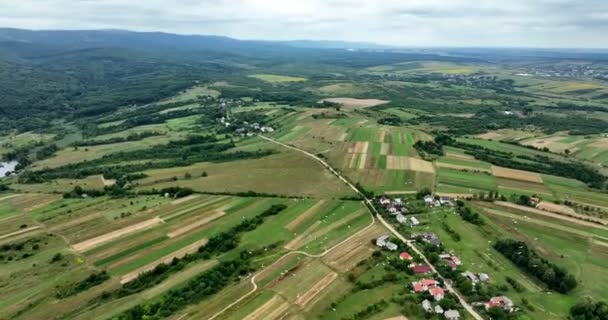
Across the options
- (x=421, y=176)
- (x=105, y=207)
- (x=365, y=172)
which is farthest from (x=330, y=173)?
(x=105, y=207)

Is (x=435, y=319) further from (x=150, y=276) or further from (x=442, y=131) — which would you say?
(x=442, y=131)

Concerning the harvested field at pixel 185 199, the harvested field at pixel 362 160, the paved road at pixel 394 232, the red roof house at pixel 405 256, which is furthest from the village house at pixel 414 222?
the harvested field at pixel 185 199

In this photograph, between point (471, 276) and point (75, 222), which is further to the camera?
point (75, 222)

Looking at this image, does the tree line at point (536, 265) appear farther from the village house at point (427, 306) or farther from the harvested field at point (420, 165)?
the harvested field at point (420, 165)

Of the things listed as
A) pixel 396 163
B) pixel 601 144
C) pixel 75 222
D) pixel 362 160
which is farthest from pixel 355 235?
pixel 601 144

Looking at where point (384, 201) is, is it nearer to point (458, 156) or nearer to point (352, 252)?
point (352, 252)

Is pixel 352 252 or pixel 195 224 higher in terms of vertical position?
pixel 352 252
